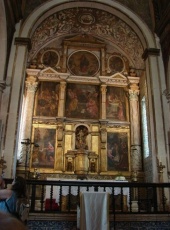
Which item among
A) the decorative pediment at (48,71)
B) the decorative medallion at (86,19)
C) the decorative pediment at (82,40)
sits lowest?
the decorative pediment at (48,71)

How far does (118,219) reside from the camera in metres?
5.65

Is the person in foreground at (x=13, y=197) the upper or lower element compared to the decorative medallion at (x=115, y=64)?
lower

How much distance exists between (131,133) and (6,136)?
21.0 feet

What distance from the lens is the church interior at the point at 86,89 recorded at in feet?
31.9

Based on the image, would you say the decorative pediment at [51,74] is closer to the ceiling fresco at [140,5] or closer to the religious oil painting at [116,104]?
the religious oil painting at [116,104]

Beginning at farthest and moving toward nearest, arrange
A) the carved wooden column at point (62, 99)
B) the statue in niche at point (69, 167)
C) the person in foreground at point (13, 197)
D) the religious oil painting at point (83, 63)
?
the religious oil painting at point (83, 63) < the carved wooden column at point (62, 99) < the statue in niche at point (69, 167) < the person in foreground at point (13, 197)

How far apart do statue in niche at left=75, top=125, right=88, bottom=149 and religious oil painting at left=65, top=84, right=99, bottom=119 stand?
0.64 metres

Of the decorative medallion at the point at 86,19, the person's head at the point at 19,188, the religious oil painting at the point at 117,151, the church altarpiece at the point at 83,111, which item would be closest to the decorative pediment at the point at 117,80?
the church altarpiece at the point at 83,111

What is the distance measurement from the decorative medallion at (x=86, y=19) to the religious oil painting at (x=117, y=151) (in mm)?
5978

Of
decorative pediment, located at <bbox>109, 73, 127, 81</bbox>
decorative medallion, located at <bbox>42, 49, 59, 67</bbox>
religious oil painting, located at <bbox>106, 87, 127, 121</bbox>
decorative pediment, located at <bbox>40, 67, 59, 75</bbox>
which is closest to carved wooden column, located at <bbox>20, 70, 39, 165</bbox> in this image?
decorative pediment, located at <bbox>40, 67, 59, 75</bbox>

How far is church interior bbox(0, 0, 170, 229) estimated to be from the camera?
9.73 m

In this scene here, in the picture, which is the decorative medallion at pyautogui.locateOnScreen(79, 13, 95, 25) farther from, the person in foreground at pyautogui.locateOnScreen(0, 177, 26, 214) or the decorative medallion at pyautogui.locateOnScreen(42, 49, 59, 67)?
the person in foreground at pyautogui.locateOnScreen(0, 177, 26, 214)

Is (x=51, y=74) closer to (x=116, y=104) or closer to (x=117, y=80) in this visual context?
(x=117, y=80)

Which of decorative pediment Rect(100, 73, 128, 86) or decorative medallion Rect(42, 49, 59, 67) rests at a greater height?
decorative medallion Rect(42, 49, 59, 67)
